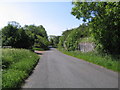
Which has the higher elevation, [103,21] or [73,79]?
[103,21]

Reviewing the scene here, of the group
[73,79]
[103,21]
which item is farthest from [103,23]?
[73,79]

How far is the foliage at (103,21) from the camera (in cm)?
1421

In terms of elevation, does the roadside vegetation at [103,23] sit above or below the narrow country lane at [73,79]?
above

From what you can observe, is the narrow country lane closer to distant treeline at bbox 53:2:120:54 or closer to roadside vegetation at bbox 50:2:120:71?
roadside vegetation at bbox 50:2:120:71

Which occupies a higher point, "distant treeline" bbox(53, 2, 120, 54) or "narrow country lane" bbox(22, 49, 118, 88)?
"distant treeline" bbox(53, 2, 120, 54)

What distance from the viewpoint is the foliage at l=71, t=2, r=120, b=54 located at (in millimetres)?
14206

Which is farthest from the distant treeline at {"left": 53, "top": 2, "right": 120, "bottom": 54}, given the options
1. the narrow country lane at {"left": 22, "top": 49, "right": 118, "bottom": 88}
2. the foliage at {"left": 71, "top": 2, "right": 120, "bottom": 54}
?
the narrow country lane at {"left": 22, "top": 49, "right": 118, "bottom": 88}

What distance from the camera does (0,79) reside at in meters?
6.47

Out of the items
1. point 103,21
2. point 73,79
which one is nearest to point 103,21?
point 103,21

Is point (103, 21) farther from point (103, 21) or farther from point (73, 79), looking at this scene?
point (73, 79)

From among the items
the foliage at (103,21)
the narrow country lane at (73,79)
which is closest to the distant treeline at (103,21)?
the foliage at (103,21)

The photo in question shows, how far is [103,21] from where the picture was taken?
14.6m

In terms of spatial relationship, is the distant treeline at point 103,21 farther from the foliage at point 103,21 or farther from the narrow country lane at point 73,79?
the narrow country lane at point 73,79

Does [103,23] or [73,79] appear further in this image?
[103,23]
